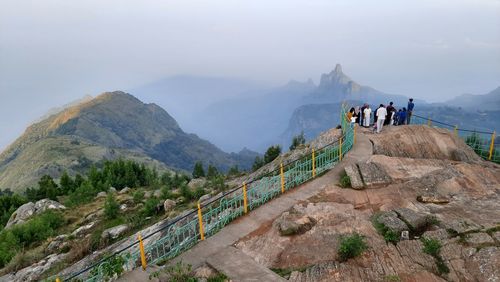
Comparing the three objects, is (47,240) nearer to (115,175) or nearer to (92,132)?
(115,175)

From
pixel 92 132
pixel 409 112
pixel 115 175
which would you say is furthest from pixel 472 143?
pixel 92 132

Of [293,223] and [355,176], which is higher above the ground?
[355,176]

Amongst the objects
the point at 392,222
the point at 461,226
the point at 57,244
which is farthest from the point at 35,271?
the point at 461,226

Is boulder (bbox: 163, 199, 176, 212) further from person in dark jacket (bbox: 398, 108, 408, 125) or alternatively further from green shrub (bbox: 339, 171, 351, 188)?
person in dark jacket (bbox: 398, 108, 408, 125)

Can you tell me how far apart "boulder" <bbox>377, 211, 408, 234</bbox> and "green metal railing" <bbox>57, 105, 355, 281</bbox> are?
447cm

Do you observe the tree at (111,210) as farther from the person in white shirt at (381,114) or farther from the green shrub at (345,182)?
the person in white shirt at (381,114)

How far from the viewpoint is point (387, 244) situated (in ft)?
35.8

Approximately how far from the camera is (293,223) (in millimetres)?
12375

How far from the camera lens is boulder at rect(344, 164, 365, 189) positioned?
50.0 ft

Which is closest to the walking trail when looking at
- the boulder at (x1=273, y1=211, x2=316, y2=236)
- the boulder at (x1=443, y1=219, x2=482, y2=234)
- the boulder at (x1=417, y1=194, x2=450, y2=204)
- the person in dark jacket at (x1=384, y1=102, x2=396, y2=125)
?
the boulder at (x1=273, y1=211, x2=316, y2=236)

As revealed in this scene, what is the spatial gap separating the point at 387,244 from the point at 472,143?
18.1 m

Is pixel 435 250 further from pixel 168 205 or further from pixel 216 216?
pixel 168 205

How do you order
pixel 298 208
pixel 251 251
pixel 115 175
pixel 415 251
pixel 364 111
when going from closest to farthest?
pixel 415 251 < pixel 251 251 < pixel 298 208 < pixel 364 111 < pixel 115 175

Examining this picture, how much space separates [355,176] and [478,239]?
570 cm
